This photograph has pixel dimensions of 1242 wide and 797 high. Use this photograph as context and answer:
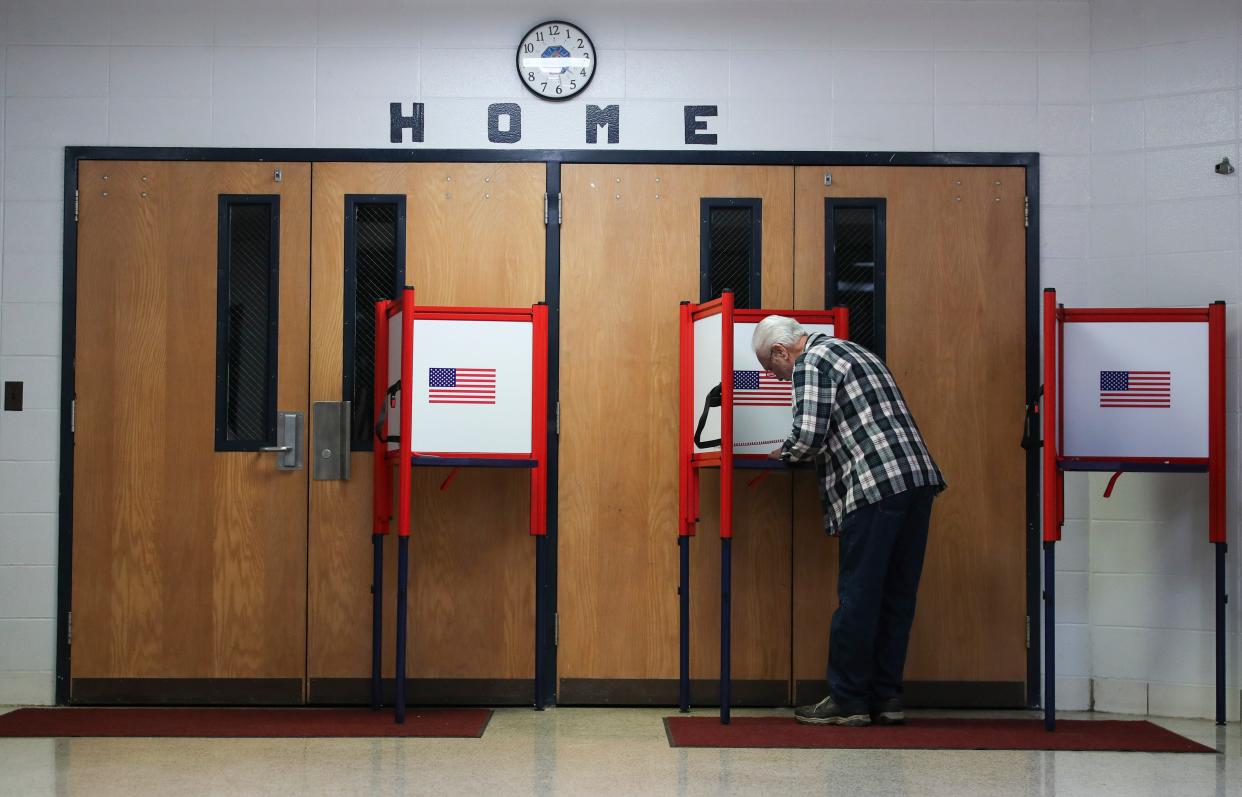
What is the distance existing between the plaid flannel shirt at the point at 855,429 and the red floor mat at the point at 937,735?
0.76 meters

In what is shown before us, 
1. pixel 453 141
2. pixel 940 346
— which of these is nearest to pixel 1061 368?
pixel 940 346

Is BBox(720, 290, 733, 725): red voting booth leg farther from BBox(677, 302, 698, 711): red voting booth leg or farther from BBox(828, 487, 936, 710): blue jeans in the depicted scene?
BBox(828, 487, 936, 710): blue jeans

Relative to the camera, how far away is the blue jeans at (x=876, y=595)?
4273 millimetres

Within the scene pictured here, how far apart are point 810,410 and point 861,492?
0.35m

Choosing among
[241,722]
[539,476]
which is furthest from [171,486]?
[539,476]

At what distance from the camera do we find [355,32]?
498 cm

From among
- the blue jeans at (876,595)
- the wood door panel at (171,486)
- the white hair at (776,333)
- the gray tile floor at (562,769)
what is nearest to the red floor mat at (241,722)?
the gray tile floor at (562,769)

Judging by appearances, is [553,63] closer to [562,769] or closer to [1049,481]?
[1049,481]

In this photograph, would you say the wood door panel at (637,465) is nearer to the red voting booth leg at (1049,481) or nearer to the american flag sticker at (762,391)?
the american flag sticker at (762,391)

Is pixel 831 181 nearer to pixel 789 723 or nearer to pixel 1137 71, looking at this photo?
pixel 1137 71

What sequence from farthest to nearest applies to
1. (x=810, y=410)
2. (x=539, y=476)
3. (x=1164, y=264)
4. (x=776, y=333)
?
(x=1164, y=264) → (x=539, y=476) → (x=776, y=333) → (x=810, y=410)

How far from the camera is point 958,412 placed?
4.88 m

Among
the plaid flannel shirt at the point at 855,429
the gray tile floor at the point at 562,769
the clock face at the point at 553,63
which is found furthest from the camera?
the clock face at the point at 553,63

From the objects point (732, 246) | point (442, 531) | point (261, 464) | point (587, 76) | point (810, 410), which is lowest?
point (442, 531)
